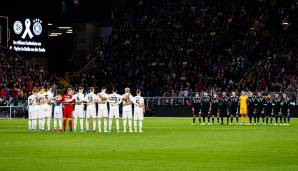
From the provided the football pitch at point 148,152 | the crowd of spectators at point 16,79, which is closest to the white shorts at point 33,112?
the football pitch at point 148,152

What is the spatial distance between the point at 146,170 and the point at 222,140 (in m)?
13.3

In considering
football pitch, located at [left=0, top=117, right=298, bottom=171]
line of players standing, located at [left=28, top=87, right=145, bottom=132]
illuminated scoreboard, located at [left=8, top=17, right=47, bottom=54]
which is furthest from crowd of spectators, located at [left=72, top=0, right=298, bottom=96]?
football pitch, located at [left=0, top=117, right=298, bottom=171]

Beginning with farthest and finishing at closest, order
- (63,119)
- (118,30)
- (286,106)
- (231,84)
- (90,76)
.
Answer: (118,30) → (90,76) → (231,84) → (286,106) → (63,119)

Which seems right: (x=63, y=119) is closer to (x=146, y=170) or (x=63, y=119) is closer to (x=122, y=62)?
(x=146, y=170)

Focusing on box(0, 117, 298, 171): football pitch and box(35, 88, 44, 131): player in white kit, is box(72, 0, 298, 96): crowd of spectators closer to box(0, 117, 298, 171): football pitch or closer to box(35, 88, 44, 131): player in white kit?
box(35, 88, 44, 131): player in white kit

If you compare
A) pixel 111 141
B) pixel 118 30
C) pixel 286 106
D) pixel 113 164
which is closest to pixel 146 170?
pixel 113 164

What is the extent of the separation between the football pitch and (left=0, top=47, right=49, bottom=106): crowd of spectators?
2688cm

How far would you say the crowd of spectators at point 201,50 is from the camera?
67.9 meters

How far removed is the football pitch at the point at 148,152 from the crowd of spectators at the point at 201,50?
2921 cm

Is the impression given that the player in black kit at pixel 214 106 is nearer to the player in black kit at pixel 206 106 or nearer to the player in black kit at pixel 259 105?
the player in black kit at pixel 206 106

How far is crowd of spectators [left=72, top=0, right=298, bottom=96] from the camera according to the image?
67938 millimetres

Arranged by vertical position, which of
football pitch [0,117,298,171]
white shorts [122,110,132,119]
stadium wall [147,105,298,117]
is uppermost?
white shorts [122,110,132,119]

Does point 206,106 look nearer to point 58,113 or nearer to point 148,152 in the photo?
point 58,113

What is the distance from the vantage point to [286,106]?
52.0m
